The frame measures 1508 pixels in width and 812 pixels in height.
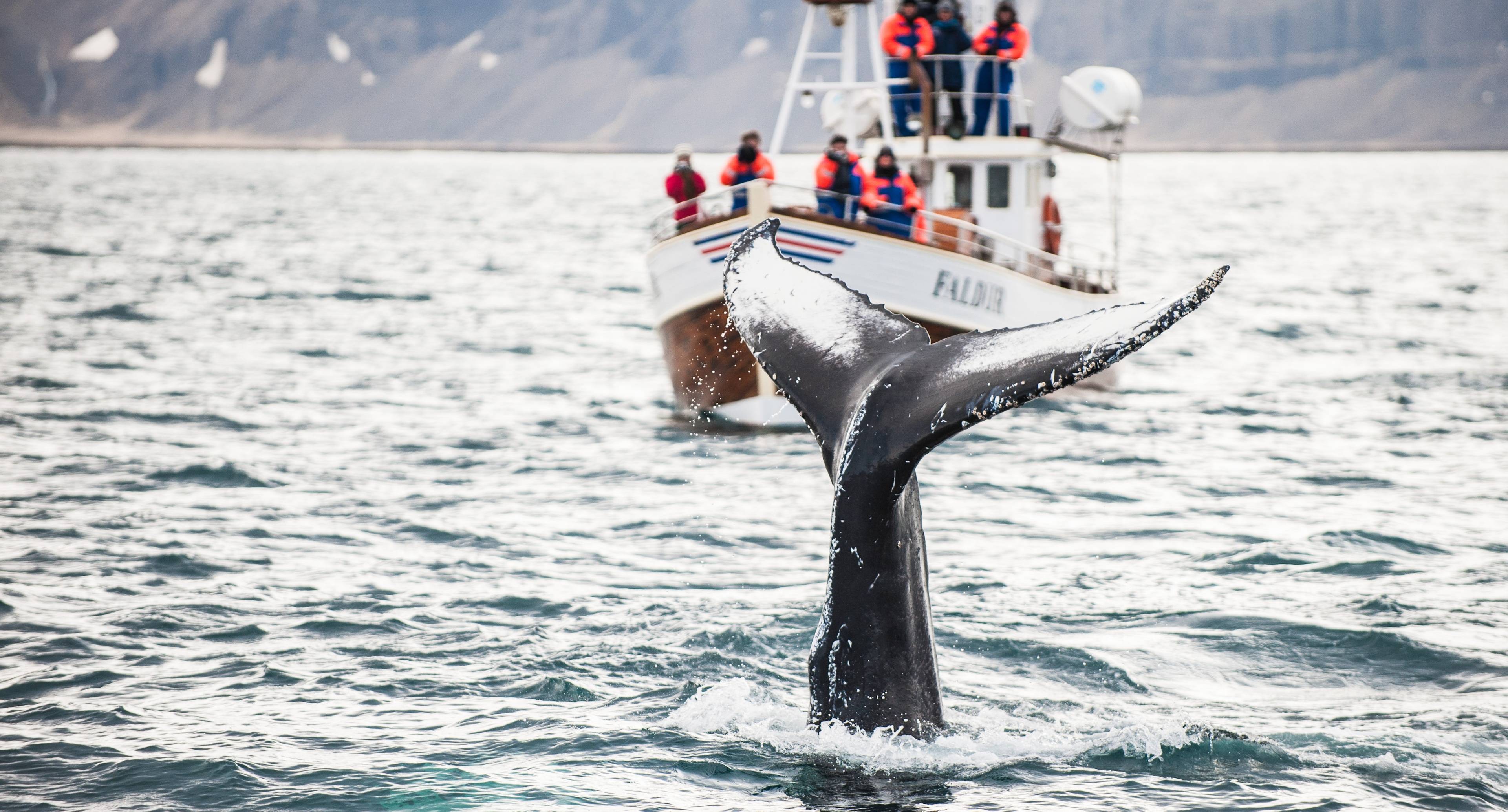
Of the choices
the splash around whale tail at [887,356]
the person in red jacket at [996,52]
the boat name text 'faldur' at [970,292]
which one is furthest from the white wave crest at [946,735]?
the person in red jacket at [996,52]

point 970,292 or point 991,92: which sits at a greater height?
point 991,92

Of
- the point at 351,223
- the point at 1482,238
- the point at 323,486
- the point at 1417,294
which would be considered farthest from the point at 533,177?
the point at 323,486

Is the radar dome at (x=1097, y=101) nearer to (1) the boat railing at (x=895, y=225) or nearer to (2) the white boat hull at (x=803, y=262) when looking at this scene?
(1) the boat railing at (x=895, y=225)

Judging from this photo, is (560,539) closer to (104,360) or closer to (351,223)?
(104,360)

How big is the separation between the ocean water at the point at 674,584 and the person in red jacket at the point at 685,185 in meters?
2.54

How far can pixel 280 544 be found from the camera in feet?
42.8

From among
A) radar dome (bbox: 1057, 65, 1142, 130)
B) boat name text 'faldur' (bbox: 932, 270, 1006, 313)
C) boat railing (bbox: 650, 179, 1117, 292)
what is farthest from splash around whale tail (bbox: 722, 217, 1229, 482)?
radar dome (bbox: 1057, 65, 1142, 130)

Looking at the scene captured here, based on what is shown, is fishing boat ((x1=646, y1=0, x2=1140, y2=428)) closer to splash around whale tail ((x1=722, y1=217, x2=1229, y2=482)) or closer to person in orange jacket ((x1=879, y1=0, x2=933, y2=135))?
person in orange jacket ((x1=879, y1=0, x2=933, y2=135))

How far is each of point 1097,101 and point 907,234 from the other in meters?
5.59

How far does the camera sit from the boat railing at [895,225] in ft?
58.7

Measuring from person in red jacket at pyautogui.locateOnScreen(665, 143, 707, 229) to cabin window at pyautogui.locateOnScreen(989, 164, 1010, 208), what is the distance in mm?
4578

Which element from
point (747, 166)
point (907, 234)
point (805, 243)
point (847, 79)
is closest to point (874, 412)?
point (805, 243)

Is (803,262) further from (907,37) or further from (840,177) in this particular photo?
(907,37)

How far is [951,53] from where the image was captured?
21.9m
